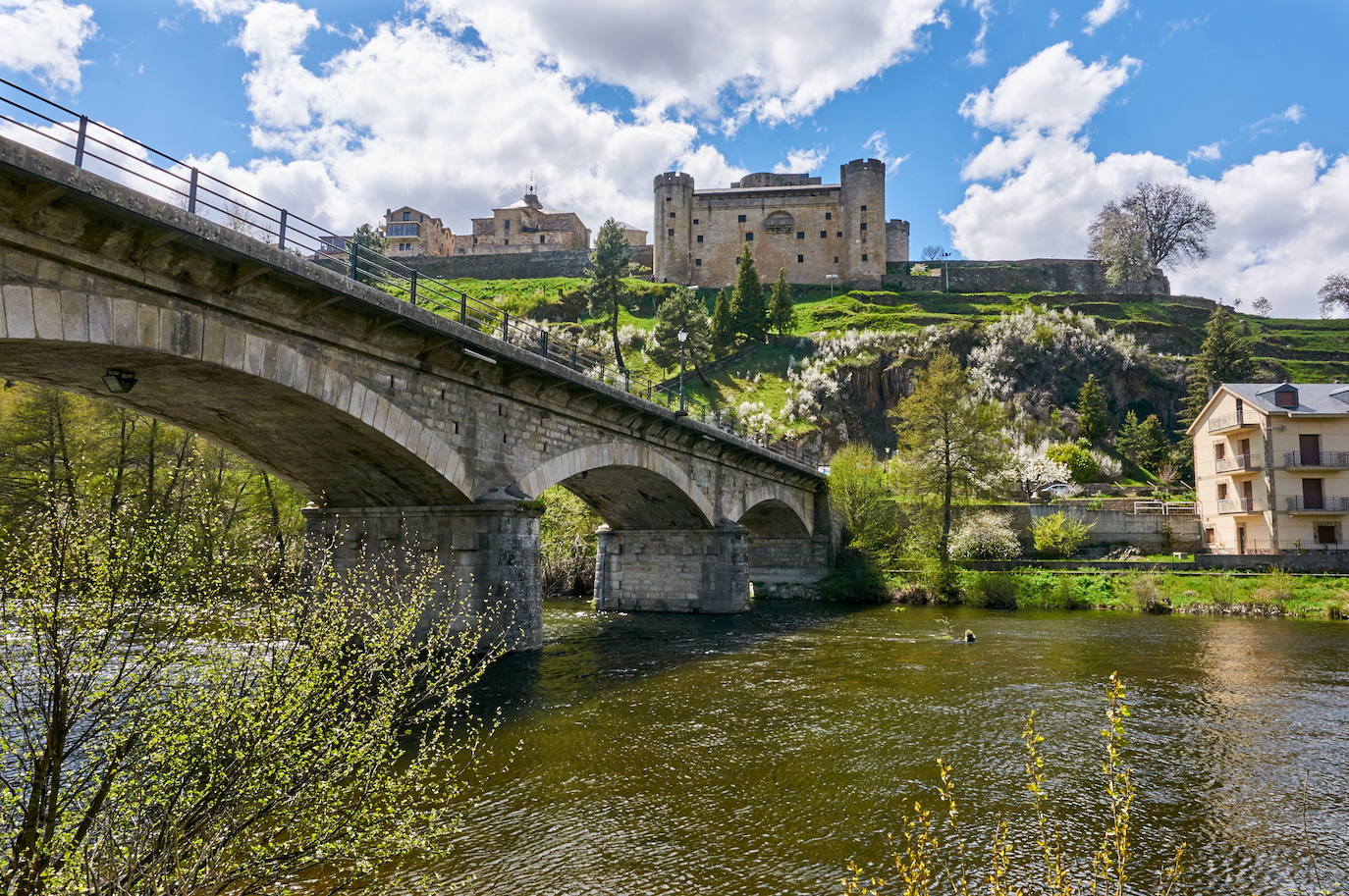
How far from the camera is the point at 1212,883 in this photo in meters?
7.92

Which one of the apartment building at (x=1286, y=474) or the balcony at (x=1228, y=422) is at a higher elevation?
the balcony at (x=1228, y=422)

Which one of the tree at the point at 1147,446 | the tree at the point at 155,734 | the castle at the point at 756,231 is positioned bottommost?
the tree at the point at 155,734

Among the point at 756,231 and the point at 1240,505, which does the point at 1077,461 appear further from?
the point at 756,231

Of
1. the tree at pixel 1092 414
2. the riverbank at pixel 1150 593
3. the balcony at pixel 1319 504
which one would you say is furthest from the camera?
the tree at pixel 1092 414

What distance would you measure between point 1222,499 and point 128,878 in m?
50.4

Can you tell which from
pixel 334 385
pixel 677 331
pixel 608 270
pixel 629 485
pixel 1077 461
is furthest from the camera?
pixel 608 270

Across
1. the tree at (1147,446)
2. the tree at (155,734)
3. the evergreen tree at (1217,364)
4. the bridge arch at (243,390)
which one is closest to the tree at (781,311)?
the tree at (1147,446)

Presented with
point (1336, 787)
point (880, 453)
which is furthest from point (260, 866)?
point (880, 453)

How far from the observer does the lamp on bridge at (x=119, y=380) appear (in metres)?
13.2

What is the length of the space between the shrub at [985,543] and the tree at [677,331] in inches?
1343

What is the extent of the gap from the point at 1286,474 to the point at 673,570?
31.8 meters

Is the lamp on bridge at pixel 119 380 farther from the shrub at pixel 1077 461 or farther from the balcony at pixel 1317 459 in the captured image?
the shrub at pixel 1077 461

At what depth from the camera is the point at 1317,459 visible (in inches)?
1566

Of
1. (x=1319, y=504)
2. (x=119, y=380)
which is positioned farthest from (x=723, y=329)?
(x=119, y=380)
